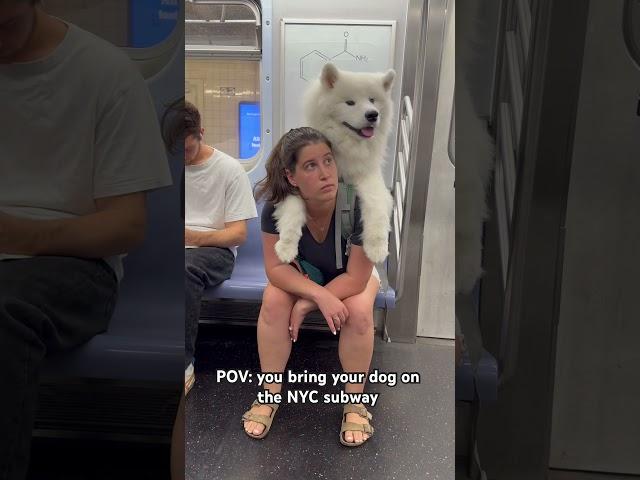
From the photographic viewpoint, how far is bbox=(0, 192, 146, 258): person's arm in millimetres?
412

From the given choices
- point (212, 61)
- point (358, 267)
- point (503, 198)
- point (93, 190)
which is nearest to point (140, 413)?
point (93, 190)

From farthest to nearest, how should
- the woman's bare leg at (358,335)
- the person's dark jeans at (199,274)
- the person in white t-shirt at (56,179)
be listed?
1. the woman's bare leg at (358,335)
2. the person's dark jeans at (199,274)
3. the person in white t-shirt at (56,179)

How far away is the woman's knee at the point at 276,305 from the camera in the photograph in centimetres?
73

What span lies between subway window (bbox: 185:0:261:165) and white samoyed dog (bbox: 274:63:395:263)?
0.45 feet

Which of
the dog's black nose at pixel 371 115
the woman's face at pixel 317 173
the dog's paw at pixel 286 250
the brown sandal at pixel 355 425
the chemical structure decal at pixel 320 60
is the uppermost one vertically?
the chemical structure decal at pixel 320 60

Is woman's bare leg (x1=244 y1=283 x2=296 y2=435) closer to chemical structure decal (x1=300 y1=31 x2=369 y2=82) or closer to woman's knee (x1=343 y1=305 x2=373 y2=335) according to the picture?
woman's knee (x1=343 y1=305 x2=373 y2=335)

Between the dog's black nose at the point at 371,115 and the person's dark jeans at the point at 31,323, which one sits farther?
the dog's black nose at the point at 371,115

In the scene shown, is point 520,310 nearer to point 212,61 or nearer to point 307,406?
point 307,406

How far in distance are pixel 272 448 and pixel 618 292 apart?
671mm

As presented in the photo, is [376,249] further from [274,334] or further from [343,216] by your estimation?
[274,334]

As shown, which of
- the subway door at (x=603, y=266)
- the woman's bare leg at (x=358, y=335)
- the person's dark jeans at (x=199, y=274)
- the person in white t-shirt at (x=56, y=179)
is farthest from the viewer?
the woman's bare leg at (x=358, y=335)

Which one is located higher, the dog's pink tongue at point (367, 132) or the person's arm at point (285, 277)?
the dog's pink tongue at point (367, 132)

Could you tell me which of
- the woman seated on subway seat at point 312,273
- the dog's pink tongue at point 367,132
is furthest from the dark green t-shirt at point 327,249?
the dog's pink tongue at point 367,132

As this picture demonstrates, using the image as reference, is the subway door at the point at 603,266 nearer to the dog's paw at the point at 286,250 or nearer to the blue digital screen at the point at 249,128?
the dog's paw at the point at 286,250
